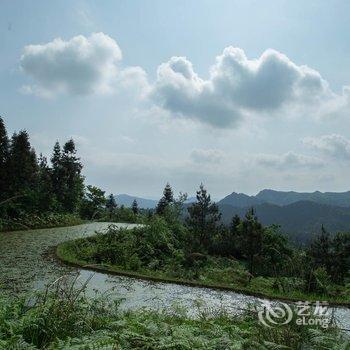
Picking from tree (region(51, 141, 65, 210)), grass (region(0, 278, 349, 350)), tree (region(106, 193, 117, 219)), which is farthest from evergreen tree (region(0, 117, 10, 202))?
grass (region(0, 278, 349, 350))

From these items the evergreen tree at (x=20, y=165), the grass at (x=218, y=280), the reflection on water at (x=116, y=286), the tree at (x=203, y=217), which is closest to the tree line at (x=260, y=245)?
the tree at (x=203, y=217)

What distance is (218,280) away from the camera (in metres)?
14.0

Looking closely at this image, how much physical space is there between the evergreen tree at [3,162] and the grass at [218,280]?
42.9ft

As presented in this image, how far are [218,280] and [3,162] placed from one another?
21.0 metres

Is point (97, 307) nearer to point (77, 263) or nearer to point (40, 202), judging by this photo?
point (77, 263)

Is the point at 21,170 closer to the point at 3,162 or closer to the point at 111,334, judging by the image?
the point at 3,162

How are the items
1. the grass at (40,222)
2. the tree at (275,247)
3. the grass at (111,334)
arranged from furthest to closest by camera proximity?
the grass at (40,222) < the tree at (275,247) < the grass at (111,334)

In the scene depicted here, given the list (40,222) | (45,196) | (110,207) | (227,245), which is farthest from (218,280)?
(110,207)

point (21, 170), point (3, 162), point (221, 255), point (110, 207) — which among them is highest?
point (3, 162)

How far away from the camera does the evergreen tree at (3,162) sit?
29.1m

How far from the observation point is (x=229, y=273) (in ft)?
50.8

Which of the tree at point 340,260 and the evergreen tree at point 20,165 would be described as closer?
the tree at point 340,260

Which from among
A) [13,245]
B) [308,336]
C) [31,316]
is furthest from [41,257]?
[308,336]

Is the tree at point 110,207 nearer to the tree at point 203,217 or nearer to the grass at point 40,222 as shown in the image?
the grass at point 40,222
